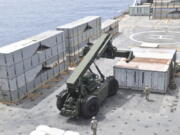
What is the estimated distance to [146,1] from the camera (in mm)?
74312

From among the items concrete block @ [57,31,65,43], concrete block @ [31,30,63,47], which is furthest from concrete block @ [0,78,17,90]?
concrete block @ [57,31,65,43]

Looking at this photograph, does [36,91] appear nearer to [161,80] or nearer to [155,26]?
[161,80]

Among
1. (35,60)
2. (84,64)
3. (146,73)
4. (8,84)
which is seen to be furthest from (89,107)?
(35,60)

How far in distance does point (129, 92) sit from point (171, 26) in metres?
28.8

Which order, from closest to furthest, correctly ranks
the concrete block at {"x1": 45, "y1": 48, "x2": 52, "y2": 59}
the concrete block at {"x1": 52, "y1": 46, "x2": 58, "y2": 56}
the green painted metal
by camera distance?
the green painted metal
the concrete block at {"x1": 45, "y1": 48, "x2": 52, "y2": 59}
the concrete block at {"x1": 52, "y1": 46, "x2": 58, "y2": 56}

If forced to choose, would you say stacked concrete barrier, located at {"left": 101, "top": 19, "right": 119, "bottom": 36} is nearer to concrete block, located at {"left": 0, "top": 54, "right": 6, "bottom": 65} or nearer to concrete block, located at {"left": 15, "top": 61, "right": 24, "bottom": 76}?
concrete block, located at {"left": 15, "top": 61, "right": 24, "bottom": 76}

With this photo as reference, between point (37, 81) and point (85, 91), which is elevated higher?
point (85, 91)

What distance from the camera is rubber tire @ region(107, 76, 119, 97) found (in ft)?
66.5

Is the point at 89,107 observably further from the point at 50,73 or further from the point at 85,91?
the point at 50,73

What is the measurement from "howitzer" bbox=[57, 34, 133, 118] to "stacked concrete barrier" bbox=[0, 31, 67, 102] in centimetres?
453

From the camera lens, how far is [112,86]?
20516 millimetres

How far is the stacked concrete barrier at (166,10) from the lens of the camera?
5231 centimetres

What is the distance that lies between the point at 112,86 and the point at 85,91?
3400 mm

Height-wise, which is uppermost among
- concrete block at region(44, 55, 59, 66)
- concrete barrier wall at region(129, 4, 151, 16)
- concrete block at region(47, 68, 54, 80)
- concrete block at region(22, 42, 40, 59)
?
concrete barrier wall at region(129, 4, 151, 16)
